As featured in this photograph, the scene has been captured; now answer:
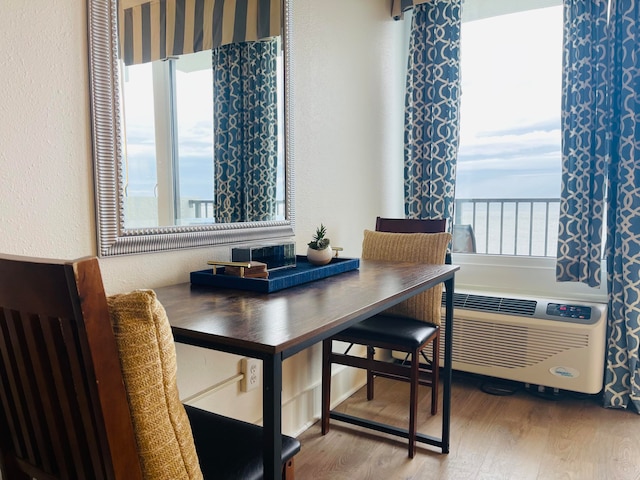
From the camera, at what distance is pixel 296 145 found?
2.13m

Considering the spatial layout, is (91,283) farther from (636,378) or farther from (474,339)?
(636,378)

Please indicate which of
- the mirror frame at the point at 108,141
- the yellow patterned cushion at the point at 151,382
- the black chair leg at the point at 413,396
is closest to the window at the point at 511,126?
the black chair leg at the point at 413,396

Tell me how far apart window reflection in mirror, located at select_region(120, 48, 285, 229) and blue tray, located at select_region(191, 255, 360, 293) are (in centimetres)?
20

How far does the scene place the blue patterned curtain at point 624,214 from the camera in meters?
2.29

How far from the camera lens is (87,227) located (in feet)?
4.29

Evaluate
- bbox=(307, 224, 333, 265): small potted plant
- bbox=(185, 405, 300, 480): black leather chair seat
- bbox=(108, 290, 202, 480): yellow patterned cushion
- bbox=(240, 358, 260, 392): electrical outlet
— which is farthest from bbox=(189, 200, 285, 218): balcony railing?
bbox=(108, 290, 202, 480): yellow patterned cushion

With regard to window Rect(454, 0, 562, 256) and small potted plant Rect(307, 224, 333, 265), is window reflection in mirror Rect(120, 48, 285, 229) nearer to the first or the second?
small potted plant Rect(307, 224, 333, 265)

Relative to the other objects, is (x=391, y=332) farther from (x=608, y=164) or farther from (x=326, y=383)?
(x=608, y=164)

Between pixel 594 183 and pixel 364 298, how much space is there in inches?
67.0

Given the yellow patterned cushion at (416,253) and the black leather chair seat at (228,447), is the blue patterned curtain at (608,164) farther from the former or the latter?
the black leather chair seat at (228,447)

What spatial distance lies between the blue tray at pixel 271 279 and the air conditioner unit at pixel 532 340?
49.0 inches

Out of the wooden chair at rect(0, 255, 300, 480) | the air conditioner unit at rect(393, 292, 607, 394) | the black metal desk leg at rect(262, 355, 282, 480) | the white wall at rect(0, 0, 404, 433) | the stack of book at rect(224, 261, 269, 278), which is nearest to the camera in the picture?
the wooden chair at rect(0, 255, 300, 480)

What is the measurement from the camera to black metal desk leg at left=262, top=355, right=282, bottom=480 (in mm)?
940

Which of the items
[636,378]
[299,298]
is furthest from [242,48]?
[636,378]
